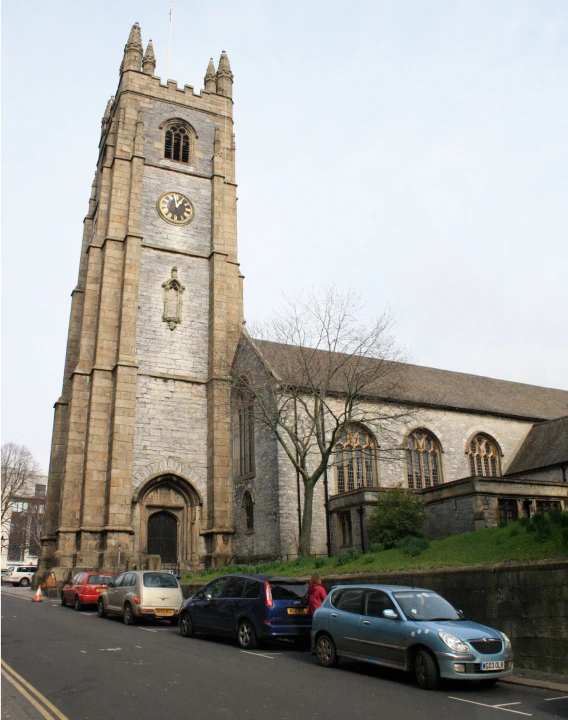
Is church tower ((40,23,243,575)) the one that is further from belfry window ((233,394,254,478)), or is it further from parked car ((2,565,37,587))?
parked car ((2,565,37,587))

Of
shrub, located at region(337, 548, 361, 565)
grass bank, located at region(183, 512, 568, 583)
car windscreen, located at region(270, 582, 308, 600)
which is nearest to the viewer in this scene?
grass bank, located at region(183, 512, 568, 583)

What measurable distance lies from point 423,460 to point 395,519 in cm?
1005

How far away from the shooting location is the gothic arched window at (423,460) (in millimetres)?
31688

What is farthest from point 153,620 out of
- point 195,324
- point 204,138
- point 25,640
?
point 204,138

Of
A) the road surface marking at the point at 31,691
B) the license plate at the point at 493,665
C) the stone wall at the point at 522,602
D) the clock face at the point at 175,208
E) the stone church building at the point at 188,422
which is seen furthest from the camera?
the clock face at the point at 175,208

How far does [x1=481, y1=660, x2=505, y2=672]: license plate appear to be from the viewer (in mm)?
9375

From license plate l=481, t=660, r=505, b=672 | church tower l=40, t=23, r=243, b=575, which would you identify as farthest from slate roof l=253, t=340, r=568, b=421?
license plate l=481, t=660, r=505, b=672

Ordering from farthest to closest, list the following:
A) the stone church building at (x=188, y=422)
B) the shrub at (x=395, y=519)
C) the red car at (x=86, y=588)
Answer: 1. the stone church building at (x=188, y=422)
2. the shrub at (x=395, y=519)
3. the red car at (x=86, y=588)

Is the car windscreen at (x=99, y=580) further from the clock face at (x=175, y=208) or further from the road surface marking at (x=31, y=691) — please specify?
the clock face at (x=175, y=208)

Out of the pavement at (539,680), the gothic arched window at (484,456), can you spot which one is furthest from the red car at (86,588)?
the gothic arched window at (484,456)

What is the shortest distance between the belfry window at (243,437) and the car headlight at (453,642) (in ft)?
66.2

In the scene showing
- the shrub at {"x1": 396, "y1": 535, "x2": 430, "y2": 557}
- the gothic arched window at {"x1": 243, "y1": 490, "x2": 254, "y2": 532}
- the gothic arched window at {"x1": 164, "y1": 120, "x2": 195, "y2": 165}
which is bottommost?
the shrub at {"x1": 396, "y1": 535, "x2": 430, "y2": 557}

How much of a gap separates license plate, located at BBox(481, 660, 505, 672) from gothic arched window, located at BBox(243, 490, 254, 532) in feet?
66.5

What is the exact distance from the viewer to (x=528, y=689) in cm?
983
